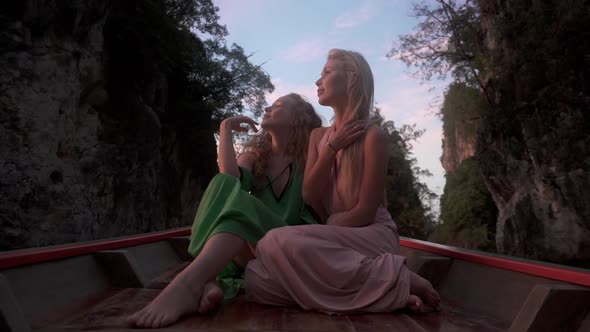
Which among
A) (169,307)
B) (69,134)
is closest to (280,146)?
(169,307)

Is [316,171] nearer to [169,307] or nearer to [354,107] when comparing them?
[354,107]

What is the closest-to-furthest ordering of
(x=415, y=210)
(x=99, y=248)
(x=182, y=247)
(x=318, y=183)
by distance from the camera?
(x=318, y=183)
(x=99, y=248)
(x=182, y=247)
(x=415, y=210)

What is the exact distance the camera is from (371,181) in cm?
191

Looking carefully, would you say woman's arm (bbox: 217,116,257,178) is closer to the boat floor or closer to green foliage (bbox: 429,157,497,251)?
the boat floor

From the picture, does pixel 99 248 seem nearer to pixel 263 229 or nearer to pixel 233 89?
pixel 263 229

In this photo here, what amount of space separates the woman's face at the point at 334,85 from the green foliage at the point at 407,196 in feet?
70.2

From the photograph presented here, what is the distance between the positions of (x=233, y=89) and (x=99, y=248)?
1752 centimetres

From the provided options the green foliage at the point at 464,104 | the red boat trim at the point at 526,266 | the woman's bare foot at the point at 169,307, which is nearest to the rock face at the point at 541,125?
the green foliage at the point at 464,104

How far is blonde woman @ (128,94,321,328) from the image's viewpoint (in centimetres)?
158

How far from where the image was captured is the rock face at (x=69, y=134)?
8711mm

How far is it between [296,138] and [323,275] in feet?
3.27

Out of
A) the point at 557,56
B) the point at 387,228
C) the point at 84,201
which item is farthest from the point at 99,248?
the point at 557,56

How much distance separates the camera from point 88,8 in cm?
1081

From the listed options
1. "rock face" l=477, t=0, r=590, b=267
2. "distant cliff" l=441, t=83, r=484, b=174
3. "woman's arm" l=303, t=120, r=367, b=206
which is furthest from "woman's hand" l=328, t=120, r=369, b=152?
"distant cliff" l=441, t=83, r=484, b=174
